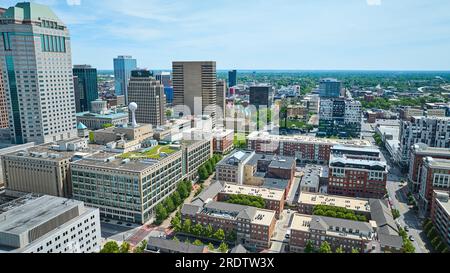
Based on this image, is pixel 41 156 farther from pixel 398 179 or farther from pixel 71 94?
pixel 398 179

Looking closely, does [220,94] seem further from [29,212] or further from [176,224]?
[29,212]

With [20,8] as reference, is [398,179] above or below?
below

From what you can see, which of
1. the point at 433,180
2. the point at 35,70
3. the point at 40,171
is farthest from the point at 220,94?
the point at 433,180

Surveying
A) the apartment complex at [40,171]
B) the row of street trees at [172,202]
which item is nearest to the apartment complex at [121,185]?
the row of street trees at [172,202]

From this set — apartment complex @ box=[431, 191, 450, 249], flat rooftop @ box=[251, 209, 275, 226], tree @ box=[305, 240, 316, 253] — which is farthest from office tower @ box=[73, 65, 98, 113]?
apartment complex @ box=[431, 191, 450, 249]

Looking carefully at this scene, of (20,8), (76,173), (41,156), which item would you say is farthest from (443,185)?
(20,8)
